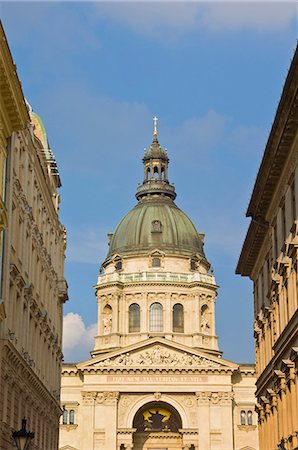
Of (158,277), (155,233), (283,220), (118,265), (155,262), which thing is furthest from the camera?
(155,233)

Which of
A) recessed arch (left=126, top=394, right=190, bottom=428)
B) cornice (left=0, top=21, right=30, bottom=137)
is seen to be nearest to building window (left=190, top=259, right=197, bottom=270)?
recessed arch (left=126, top=394, right=190, bottom=428)

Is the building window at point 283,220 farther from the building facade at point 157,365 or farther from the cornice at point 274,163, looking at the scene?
the building facade at point 157,365

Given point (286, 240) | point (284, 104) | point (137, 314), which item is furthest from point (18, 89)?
point (137, 314)

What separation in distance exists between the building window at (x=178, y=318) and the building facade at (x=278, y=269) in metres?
59.6

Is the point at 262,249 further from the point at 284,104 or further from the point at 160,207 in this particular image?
the point at 160,207

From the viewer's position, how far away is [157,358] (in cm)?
9456

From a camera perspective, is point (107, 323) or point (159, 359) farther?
point (107, 323)

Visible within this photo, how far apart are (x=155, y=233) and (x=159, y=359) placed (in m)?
20.4

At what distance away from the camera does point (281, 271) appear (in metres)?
33.8

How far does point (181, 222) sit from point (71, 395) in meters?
28.6

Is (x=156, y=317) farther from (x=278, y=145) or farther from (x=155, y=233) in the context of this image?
(x=278, y=145)

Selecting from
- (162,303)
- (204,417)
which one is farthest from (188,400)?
(162,303)

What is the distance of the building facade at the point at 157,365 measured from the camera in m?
92.4

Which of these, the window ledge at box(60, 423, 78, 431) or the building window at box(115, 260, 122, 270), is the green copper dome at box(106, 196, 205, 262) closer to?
the building window at box(115, 260, 122, 270)
